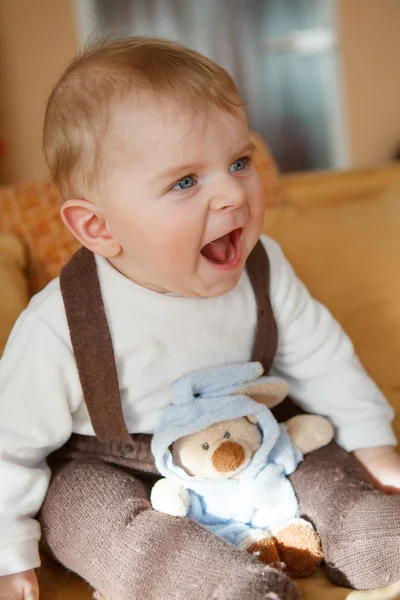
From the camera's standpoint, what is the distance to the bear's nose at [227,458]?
84cm

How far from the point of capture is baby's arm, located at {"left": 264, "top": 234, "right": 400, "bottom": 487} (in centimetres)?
97

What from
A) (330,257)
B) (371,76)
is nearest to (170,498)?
(330,257)

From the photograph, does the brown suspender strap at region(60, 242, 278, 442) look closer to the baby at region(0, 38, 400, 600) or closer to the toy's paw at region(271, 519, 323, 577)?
the baby at region(0, 38, 400, 600)

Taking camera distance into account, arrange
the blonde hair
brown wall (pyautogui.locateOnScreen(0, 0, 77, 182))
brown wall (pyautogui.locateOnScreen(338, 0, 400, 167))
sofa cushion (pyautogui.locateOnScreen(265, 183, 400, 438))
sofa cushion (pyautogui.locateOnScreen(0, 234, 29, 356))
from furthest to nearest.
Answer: brown wall (pyautogui.locateOnScreen(338, 0, 400, 167)) < brown wall (pyautogui.locateOnScreen(0, 0, 77, 182)) < sofa cushion (pyautogui.locateOnScreen(265, 183, 400, 438)) < sofa cushion (pyautogui.locateOnScreen(0, 234, 29, 356)) < the blonde hair

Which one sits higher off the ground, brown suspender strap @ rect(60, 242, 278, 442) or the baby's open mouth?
the baby's open mouth

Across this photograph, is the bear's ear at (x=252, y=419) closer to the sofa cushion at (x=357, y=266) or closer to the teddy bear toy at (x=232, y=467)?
the teddy bear toy at (x=232, y=467)

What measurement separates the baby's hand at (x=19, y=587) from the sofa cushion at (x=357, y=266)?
26.7 inches

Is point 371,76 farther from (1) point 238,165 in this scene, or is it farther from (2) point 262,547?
(2) point 262,547

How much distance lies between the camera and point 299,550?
798 mm

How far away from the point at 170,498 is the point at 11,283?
562 mm

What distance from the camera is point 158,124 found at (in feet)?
2.53

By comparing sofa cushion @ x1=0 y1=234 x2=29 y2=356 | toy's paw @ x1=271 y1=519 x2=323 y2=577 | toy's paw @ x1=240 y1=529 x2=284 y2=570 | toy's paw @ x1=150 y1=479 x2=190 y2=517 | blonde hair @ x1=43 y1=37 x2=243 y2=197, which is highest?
blonde hair @ x1=43 y1=37 x2=243 y2=197

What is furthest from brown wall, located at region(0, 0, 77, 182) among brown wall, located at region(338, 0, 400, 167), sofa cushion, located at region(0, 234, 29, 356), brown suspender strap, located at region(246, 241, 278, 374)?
brown suspender strap, located at region(246, 241, 278, 374)

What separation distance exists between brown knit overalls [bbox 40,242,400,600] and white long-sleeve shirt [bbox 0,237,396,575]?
0.07 feet
